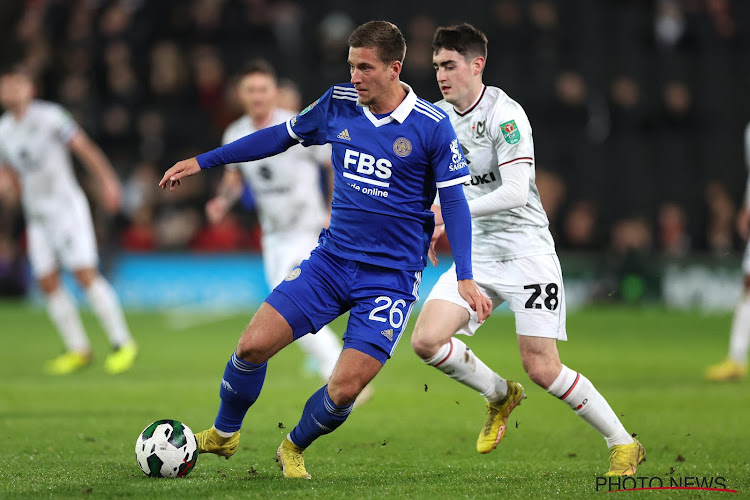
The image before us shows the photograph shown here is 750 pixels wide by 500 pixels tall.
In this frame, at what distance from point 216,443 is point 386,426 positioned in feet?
7.62

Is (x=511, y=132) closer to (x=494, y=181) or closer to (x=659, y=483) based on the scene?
(x=494, y=181)

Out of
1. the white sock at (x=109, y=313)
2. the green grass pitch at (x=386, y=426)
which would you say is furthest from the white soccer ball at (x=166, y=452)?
the white sock at (x=109, y=313)

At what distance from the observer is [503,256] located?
6.48m

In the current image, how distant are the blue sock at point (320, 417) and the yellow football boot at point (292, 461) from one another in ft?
0.36

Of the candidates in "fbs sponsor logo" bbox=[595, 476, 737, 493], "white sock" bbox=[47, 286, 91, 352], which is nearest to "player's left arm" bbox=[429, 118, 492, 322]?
"fbs sponsor logo" bbox=[595, 476, 737, 493]

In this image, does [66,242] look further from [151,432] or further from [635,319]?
[635,319]

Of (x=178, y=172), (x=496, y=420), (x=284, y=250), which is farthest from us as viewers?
(x=284, y=250)

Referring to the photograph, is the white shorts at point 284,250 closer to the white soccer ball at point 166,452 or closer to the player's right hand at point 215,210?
the player's right hand at point 215,210

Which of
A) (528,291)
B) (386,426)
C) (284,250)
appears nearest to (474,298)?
(528,291)

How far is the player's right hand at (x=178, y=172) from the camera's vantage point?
5.70 meters

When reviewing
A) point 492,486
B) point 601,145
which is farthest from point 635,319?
point 492,486

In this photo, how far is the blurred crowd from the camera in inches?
771

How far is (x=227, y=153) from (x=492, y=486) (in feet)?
7.57

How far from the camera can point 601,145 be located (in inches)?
784
